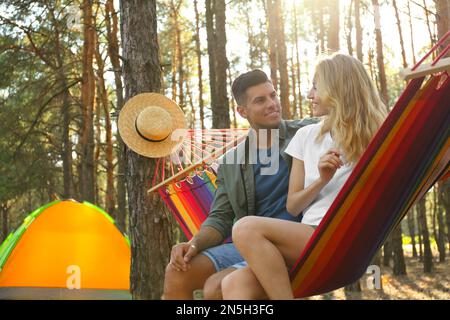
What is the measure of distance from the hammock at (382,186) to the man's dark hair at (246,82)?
26.5 inches

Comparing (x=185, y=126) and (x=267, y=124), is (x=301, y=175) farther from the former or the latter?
(x=185, y=126)

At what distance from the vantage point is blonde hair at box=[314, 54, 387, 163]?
1.70 m

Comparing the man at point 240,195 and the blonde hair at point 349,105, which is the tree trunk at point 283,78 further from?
the blonde hair at point 349,105

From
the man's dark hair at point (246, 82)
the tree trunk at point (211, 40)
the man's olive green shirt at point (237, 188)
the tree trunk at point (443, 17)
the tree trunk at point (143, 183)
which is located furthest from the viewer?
the tree trunk at point (211, 40)

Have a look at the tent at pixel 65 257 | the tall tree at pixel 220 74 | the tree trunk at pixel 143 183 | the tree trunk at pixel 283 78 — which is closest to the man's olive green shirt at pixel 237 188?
the tree trunk at pixel 143 183

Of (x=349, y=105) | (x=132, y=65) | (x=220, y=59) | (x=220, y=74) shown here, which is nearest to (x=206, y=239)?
(x=349, y=105)

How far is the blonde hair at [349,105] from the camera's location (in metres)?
1.70

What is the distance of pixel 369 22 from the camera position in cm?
1102

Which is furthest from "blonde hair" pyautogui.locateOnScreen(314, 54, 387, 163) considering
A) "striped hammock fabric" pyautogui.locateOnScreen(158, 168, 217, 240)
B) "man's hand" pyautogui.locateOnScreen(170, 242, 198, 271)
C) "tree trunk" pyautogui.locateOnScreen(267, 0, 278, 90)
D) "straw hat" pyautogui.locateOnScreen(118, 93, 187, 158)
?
"tree trunk" pyautogui.locateOnScreen(267, 0, 278, 90)

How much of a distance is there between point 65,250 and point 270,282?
4.28 metres

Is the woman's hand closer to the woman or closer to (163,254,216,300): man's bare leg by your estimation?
the woman

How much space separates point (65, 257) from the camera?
5445 millimetres

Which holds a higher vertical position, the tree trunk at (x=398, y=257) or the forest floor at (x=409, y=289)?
the tree trunk at (x=398, y=257)

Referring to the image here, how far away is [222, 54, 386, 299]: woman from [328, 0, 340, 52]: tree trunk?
13.5ft
